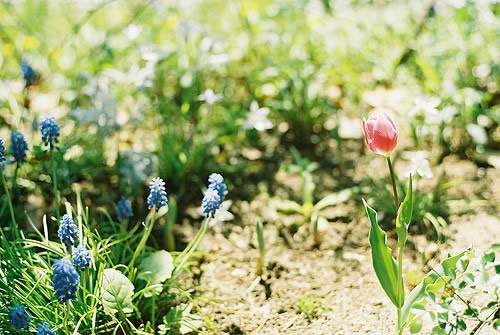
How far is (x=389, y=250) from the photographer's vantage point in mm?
1807

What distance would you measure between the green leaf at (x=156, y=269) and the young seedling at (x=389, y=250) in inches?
26.6

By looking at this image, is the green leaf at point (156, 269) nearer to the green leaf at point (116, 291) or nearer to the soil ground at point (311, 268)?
the green leaf at point (116, 291)

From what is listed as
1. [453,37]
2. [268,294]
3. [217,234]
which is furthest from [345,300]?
[453,37]

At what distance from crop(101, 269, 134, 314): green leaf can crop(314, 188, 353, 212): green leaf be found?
3.16 feet

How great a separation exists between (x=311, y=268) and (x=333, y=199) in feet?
1.18

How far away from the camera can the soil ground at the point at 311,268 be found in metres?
2.10

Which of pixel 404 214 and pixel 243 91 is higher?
pixel 404 214

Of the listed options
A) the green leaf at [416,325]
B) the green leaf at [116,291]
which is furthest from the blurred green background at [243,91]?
the green leaf at [416,325]

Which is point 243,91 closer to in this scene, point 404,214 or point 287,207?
point 287,207

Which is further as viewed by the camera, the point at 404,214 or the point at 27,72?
the point at 27,72

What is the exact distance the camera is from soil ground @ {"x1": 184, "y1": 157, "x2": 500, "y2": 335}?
6.89ft

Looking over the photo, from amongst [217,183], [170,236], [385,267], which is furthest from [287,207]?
[385,267]

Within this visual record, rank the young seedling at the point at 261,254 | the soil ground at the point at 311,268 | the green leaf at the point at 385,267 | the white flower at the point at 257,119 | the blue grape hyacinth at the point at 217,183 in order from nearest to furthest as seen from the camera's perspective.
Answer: the green leaf at the point at 385,267
the blue grape hyacinth at the point at 217,183
the soil ground at the point at 311,268
the young seedling at the point at 261,254
the white flower at the point at 257,119

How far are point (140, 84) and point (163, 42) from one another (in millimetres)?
724
